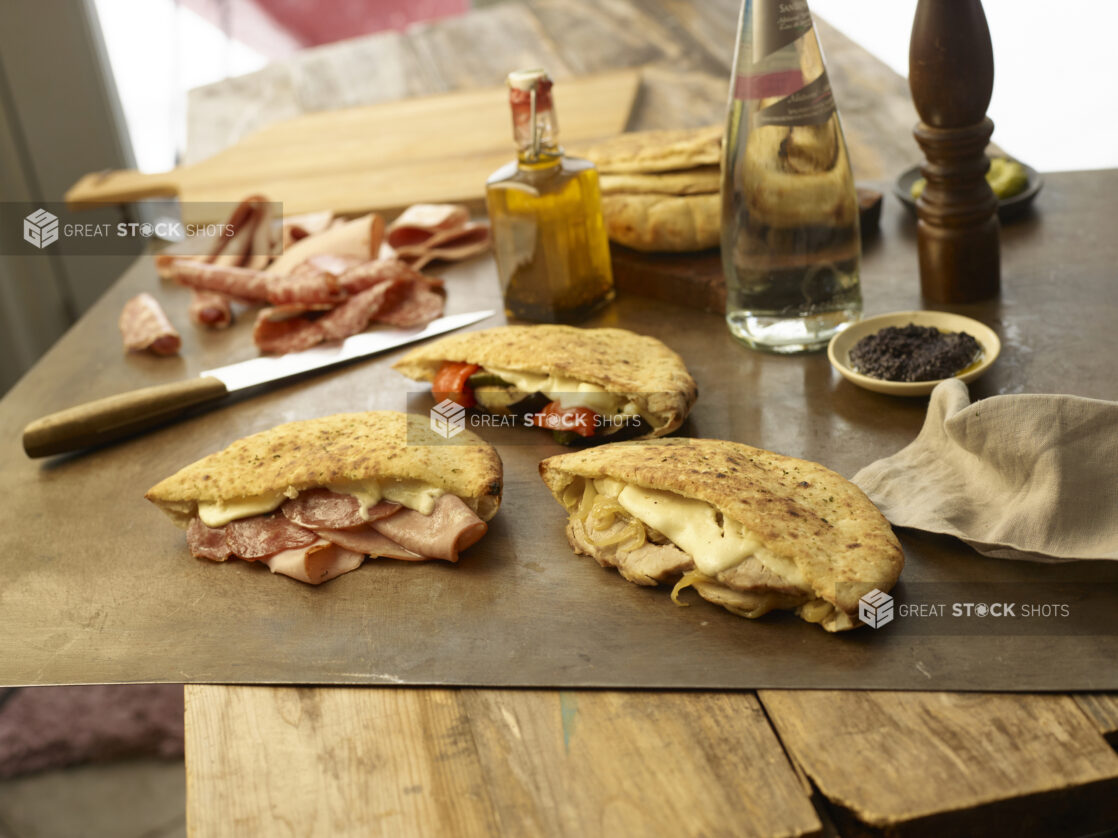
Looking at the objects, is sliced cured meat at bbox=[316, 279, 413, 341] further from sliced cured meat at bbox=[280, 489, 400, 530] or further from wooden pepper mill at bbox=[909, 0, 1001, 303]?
wooden pepper mill at bbox=[909, 0, 1001, 303]

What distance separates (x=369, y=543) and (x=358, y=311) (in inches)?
34.7

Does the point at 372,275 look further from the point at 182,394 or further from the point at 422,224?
the point at 182,394

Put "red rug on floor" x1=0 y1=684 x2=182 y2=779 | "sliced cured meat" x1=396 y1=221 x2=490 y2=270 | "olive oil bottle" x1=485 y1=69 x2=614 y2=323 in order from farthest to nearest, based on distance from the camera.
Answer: "red rug on floor" x1=0 y1=684 x2=182 y2=779 < "sliced cured meat" x1=396 y1=221 x2=490 y2=270 < "olive oil bottle" x1=485 y1=69 x2=614 y2=323

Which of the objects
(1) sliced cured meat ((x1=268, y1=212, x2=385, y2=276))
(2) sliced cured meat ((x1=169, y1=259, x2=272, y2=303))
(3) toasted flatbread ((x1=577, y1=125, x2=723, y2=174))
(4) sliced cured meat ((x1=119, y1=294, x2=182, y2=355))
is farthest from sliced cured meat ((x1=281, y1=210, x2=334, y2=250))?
(3) toasted flatbread ((x1=577, y1=125, x2=723, y2=174))

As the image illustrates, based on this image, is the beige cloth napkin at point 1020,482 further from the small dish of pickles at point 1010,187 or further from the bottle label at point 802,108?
the small dish of pickles at point 1010,187

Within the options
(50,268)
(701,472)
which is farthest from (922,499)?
(50,268)

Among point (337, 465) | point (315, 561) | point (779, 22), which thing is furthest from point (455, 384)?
point (779, 22)

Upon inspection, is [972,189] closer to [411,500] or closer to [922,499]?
[922,499]

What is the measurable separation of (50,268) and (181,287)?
2.86 metres

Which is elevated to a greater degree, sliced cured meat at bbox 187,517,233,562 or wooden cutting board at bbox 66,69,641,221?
wooden cutting board at bbox 66,69,641,221

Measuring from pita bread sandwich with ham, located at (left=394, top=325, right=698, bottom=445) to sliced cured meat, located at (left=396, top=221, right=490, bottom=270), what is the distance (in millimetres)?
694

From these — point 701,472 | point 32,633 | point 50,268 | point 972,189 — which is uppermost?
point 972,189

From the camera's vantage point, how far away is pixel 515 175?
197 centimetres

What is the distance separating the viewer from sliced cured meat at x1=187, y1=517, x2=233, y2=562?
4.83ft
